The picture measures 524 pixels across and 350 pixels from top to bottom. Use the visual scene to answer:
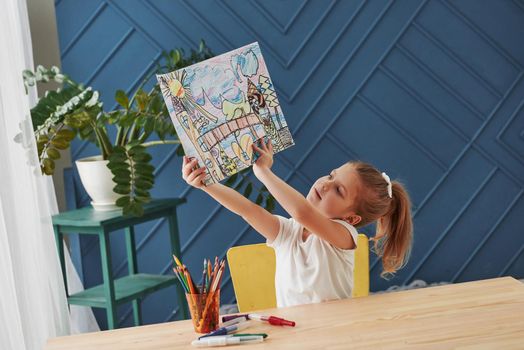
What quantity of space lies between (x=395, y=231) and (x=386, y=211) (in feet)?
0.21

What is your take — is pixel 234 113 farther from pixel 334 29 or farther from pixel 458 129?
pixel 458 129

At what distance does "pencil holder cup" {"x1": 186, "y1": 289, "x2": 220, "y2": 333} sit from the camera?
1.68 meters

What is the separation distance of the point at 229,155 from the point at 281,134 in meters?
0.15

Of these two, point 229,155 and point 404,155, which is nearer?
point 229,155

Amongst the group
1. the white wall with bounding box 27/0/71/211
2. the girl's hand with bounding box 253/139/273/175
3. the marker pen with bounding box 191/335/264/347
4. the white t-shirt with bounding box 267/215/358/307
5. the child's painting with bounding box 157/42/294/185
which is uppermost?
the child's painting with bounding box 157/42/294/185

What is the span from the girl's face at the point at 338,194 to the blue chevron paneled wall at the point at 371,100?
160 cm

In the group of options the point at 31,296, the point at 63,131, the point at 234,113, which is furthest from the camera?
the point at 63,131

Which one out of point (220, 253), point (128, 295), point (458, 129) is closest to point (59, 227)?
point (128, 295)

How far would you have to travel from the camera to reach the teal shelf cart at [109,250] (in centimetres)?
290

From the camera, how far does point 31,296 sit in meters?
2.47

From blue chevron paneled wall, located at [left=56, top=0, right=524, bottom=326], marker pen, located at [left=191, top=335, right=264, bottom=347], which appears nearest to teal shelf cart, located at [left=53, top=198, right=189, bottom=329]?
blue chevron paneled wall, located at [left=56, top=0, right=524, bottom=326]

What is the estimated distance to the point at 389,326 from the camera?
1.64 metres

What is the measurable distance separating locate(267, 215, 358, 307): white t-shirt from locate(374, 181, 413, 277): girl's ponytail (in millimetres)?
127

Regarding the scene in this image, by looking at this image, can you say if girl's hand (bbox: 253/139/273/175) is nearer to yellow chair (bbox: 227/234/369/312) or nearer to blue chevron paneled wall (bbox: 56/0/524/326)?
yellow chair (bbox: 227/234/369/312)
